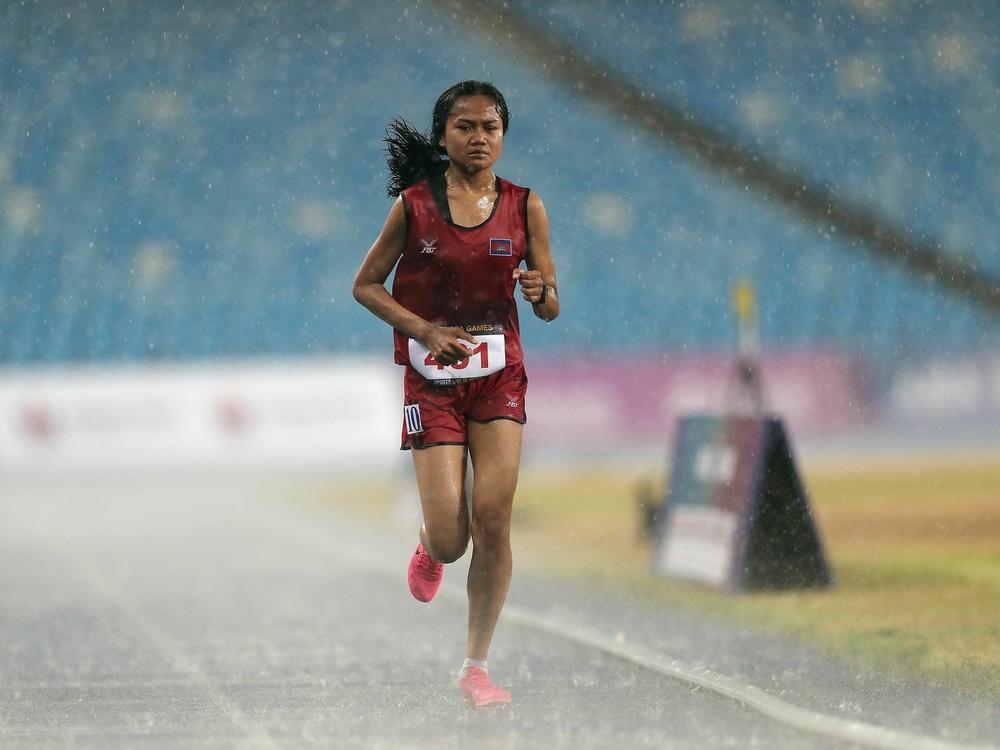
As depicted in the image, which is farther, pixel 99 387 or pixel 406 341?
pixel 99 387

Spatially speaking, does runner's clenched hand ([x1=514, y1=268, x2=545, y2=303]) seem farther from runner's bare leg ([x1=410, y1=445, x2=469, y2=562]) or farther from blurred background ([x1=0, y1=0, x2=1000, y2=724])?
blurred background ([x1=0, y1=0, x2=1000, y2=724])

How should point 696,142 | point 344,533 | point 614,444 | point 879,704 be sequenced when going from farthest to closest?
point 614,444 < point 696,142 < point 344,533 < point 879,704

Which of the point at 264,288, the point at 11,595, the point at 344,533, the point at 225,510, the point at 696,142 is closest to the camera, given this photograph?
the point at 11,595

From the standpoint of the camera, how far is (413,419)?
4.84 meters

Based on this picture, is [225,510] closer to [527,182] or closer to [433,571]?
[527,182]

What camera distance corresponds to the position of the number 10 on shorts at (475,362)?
4781 mm

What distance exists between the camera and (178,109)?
22344 mm

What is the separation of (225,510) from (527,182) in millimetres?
8575

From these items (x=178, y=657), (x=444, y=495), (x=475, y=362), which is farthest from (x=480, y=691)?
(x=178, y=657)

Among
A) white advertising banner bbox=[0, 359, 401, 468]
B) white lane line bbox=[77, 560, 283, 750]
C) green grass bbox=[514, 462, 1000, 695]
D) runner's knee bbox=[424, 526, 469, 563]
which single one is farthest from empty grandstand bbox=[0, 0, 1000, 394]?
runner's knee bbox=[424, 526, 469, 563]

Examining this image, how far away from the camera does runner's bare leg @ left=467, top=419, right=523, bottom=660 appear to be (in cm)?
476

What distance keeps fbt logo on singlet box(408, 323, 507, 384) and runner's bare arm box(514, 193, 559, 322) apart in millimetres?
156

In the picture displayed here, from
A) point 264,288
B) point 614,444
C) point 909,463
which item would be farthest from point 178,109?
point 909,463

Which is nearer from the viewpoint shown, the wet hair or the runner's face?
the runner's face
